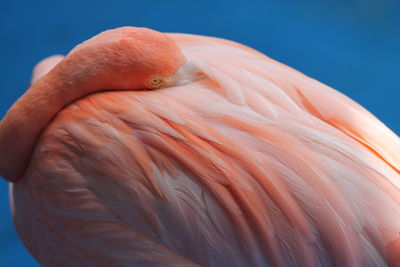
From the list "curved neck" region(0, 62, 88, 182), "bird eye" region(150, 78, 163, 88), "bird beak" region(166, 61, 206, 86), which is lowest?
"curved neck" region(0, 62, 88, 182)

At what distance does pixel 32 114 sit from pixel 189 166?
0.32 m

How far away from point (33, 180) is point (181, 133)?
1.02ft

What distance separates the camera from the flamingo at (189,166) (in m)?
0.78

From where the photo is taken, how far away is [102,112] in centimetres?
84

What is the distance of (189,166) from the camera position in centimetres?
80

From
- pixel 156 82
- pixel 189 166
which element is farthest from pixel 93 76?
pixel 189 166

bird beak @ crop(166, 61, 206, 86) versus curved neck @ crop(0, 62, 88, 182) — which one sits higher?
bird beak @ crop(166, 61, 206, 86)

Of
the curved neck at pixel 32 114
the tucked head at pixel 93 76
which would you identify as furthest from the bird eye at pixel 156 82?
the curved neck at pixel 32 114

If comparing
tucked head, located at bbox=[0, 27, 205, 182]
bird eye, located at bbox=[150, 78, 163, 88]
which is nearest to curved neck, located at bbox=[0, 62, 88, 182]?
tucked head, located at bbox=[0, 27, 205, 182]

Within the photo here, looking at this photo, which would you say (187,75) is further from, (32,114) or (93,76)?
(32,114)

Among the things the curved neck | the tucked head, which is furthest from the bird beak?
the curved neck

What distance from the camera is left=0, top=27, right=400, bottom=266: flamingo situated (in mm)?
784

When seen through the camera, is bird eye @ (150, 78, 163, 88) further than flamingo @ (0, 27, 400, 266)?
Yes

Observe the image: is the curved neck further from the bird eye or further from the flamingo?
the bird eye
